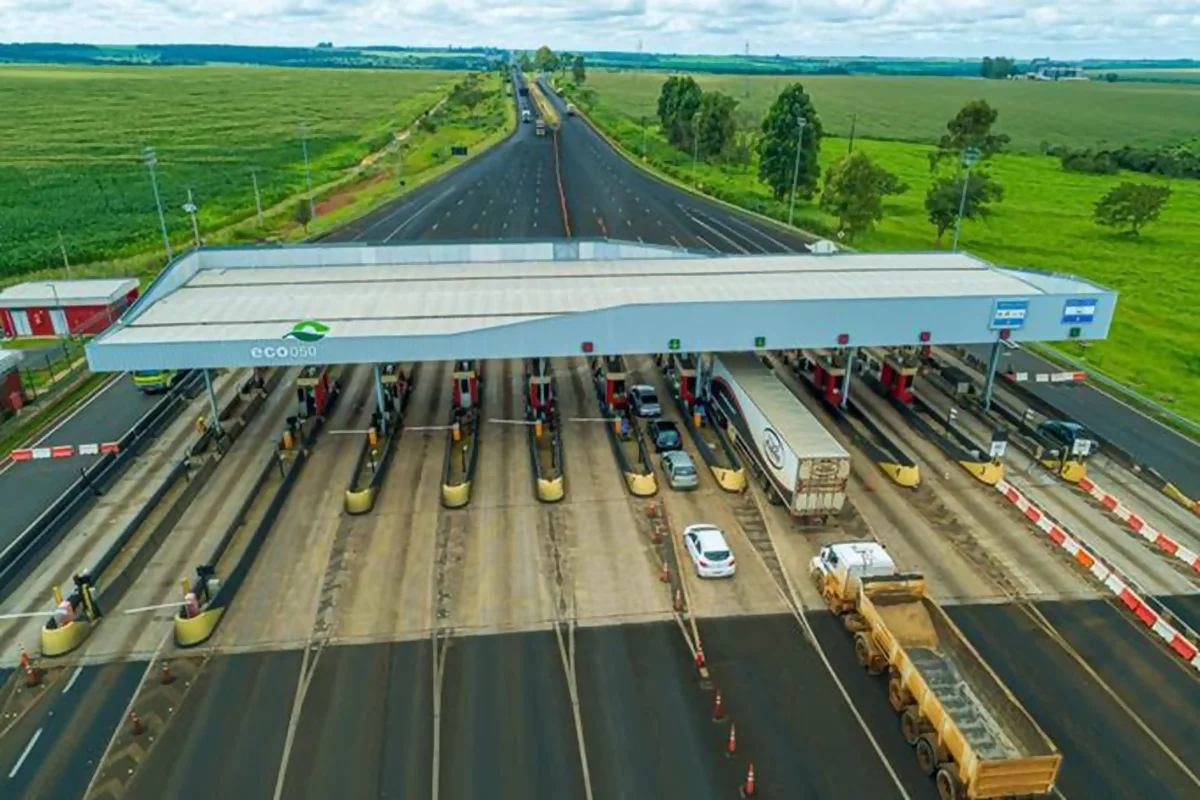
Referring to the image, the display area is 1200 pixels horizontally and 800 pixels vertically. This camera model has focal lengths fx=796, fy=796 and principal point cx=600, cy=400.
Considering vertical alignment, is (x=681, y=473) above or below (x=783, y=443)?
below

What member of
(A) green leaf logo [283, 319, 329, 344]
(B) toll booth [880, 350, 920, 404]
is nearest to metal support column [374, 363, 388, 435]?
(A) green leaf logo [283, 319, 329, 344]

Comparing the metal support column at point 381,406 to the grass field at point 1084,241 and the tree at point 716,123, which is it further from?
the tree at point 716,123

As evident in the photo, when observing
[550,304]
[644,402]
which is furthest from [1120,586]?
[550,304]

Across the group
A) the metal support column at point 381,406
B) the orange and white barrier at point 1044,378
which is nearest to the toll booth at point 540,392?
the metal support column at point 381,406

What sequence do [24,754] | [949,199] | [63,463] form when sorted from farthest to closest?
[949,199]
[63,463]
[24,754]

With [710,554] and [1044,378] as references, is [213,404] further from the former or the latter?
[1044,378]

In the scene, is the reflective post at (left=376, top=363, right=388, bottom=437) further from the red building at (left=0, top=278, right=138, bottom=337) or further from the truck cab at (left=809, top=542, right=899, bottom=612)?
the red building at (left=0, top=278, right=138, bottom=337)
